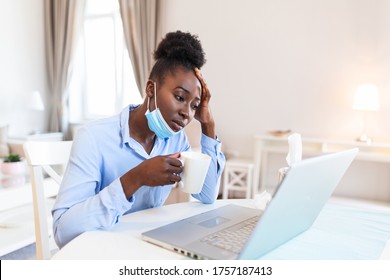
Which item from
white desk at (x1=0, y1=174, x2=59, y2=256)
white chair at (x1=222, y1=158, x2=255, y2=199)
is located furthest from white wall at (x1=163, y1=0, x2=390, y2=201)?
white desk at (x1=0, y1=174, x2=59, y2=256)

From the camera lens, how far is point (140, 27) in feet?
12.7

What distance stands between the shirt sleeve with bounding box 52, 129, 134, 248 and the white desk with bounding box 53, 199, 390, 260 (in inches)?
1.2

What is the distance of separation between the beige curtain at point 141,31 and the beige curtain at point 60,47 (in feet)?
2.63

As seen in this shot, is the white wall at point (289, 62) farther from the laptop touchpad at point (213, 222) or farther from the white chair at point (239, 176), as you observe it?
the laptop touchpad at point (213, 222)

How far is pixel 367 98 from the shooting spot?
2.72 m

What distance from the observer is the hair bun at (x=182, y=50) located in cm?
100

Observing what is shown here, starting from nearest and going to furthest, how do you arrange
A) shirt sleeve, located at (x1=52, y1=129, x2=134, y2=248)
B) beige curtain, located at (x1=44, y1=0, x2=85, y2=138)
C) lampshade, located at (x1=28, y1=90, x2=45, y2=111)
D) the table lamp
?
shirt sleeve, located at (x1=52, y1=129, x2=134, y2=248) < the table lamp < lampshade, located at (x1=28, y1=90, x2=45, y2=111) < beige curtain, located at (x1=44, y1=0, x2=85, y2=138)

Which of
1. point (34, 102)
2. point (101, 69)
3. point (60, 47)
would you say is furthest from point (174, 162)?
point (60, 47)

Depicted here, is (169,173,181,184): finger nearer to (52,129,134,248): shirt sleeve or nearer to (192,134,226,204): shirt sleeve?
(52,129,134,248): shirt sleeve

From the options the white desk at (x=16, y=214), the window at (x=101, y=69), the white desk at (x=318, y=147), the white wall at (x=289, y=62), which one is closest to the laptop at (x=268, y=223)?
the white desk at (x=16, y=214)

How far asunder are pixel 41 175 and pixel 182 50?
1.94 feet

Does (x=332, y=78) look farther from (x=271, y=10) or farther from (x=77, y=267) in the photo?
(x=77, y=267)

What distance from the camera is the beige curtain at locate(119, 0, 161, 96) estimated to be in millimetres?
3805

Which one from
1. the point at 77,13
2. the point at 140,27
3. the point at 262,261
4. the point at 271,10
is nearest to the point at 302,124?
the point at 271,10
